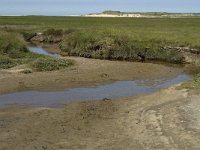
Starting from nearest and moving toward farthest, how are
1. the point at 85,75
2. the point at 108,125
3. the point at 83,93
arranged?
the point at 108,125
the point at 83,93
the point at 85,75

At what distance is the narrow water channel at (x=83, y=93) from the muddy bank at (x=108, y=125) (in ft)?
5.26

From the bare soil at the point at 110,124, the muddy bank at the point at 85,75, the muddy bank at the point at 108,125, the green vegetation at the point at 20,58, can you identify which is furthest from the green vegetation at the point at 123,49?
the muddy bank at the point at 108,125

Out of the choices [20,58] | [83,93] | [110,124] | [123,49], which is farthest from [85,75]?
[110,124]

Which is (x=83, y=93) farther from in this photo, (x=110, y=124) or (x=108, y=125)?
(x=108, y=125)

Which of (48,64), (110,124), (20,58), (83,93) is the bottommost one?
A: (83,93)

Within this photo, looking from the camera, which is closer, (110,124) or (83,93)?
(110,124)

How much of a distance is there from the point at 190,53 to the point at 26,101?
20.4 meters

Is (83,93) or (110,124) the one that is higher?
(110,124)

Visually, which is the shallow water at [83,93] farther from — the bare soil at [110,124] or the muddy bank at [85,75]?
the bare soil at [110,124]

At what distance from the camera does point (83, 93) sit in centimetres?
2450

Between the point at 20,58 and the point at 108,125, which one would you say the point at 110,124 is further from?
the point at 20,58

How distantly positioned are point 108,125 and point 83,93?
26.3 ft

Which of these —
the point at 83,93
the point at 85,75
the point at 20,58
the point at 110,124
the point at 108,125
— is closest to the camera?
the point at 108,125

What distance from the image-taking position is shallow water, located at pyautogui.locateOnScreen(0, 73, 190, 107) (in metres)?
22.0
